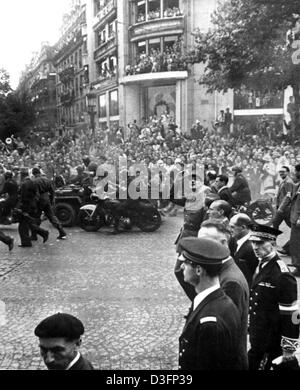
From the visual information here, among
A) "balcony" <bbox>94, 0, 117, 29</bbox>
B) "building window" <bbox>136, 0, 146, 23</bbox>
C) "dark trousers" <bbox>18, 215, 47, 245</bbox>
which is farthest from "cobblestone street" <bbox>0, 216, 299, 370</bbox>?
"building window" <bbox>136, 0, 146, 23</bbox>

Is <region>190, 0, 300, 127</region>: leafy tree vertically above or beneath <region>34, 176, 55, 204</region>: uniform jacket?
above

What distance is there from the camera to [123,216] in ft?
35.1

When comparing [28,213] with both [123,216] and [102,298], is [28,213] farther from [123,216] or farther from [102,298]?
[102,298]

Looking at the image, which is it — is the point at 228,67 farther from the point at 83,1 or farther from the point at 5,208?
the point at 5,208

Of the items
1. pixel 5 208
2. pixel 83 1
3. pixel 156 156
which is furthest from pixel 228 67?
pixel 5 208

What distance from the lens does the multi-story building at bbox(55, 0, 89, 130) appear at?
16984 millimetres

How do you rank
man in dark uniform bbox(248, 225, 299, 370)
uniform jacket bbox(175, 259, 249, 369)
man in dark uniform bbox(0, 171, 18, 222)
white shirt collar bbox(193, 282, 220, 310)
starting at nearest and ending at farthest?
white shirt collar bbox(193, 282, 220, 310)
uniform jacket bbox(175, 259, 249, 369)
man in dark uniform bbox(248, 225, 299, 370)
man in dark uniform bbox(0, 171, 18, 222)

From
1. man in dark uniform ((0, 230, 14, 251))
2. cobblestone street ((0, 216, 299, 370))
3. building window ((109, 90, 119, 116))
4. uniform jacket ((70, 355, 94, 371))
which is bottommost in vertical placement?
cobblestone street ((0, 216, 299, 370))

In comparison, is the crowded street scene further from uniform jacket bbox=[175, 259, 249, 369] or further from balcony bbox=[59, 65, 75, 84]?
balcony bbox=[59, 65, 75, 84]

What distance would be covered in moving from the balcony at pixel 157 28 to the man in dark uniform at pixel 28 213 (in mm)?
22373

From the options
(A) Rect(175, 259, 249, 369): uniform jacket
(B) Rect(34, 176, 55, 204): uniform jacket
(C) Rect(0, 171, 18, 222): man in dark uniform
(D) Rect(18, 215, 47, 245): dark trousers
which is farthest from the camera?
(C) Rect(0, 171, 18, 222): man in dark uniform

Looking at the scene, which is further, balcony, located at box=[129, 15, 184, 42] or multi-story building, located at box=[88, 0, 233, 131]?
balcony, located at box=[129, 15, 184, 42]

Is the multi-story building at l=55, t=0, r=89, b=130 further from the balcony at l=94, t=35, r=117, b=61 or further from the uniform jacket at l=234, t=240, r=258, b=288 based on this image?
the uniform jacket at l=234, t=240, r=258, b=288

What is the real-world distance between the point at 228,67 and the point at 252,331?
1539cm
